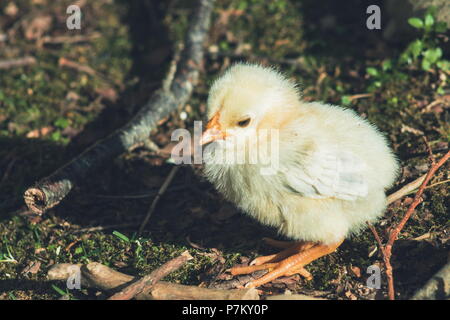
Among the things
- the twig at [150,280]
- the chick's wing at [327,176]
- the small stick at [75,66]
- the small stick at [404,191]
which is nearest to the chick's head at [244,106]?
the chick's wing at [327,176]

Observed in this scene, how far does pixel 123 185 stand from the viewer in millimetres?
4871

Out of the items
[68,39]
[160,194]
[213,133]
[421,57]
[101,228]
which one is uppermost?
[68,39]

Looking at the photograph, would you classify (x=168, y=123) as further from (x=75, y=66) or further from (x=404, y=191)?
(x=404, y=191)

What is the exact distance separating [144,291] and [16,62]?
391 centimetres

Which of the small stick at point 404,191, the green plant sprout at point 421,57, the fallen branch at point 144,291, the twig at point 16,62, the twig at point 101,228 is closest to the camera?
the fallen branch at point 144,291

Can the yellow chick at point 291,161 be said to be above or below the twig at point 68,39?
below

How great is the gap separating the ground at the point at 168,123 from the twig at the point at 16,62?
6 cm

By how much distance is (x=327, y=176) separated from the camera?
11.4 ft

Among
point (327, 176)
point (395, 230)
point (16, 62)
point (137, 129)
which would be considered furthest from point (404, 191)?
point (16, 62)

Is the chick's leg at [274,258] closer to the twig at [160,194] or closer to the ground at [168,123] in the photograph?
the ground at [168,123]

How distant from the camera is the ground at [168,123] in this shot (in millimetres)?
3966

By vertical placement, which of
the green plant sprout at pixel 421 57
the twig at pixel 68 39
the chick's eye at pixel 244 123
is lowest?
the chick's eye at pixel 244 123

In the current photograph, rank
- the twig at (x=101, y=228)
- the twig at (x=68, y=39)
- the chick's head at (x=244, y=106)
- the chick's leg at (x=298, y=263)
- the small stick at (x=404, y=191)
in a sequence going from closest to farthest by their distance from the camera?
the chick's head at (x=244, y=106) < the chick's leg at (x=298, y=263) < the small stick at (x=404, y=191) < the twig at (x=101, y=228) < the twig at (x=68, y=39)

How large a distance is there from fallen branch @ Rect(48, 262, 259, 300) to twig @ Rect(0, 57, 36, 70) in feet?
10.8
